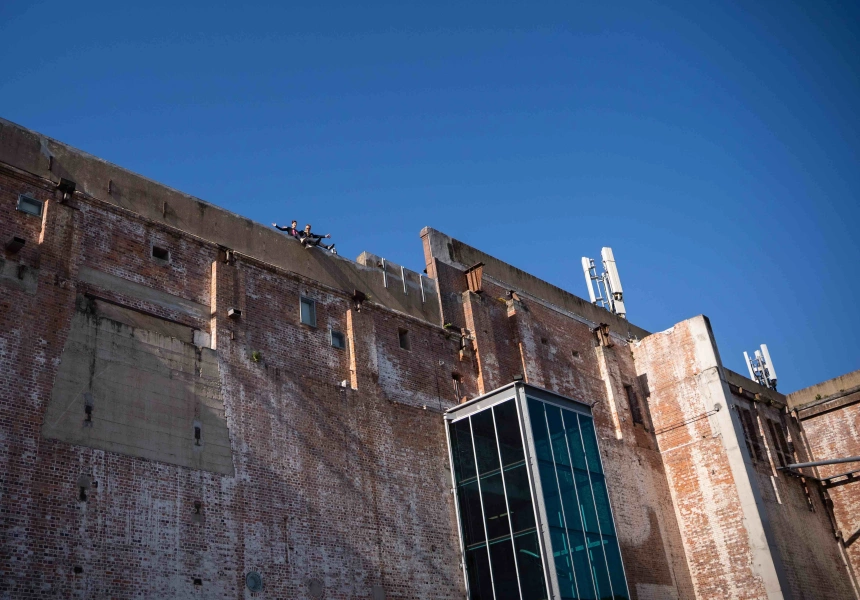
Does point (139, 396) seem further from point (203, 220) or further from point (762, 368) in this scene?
point (762, 368)

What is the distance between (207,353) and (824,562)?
23.4 metres

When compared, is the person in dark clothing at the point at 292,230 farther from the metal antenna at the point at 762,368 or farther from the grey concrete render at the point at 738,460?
the metal antenna at the point at 762,368

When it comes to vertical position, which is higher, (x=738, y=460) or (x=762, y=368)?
(x=762, y=368)

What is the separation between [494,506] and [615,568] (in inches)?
145

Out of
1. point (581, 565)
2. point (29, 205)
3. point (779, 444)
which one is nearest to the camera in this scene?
point (29, 205)

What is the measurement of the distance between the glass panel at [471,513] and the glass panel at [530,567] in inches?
42.9

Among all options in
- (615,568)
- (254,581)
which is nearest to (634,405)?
(615,568)

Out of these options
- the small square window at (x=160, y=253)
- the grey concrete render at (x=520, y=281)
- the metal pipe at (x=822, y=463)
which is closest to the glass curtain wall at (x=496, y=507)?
the grey concrete render at (x=520, y=281)

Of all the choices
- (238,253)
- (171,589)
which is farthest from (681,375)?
(171,589)

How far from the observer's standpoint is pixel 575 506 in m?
21.5

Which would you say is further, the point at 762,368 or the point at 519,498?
the point at 762,368

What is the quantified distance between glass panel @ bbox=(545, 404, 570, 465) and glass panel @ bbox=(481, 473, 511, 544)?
5.45 feet

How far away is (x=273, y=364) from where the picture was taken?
1964cm

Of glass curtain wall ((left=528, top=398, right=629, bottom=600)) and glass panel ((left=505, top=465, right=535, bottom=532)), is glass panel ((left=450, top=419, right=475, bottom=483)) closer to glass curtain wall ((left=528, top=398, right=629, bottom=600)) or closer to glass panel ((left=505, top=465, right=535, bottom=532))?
glass panel ((left=505, top=465, right=535, bottom=532))
